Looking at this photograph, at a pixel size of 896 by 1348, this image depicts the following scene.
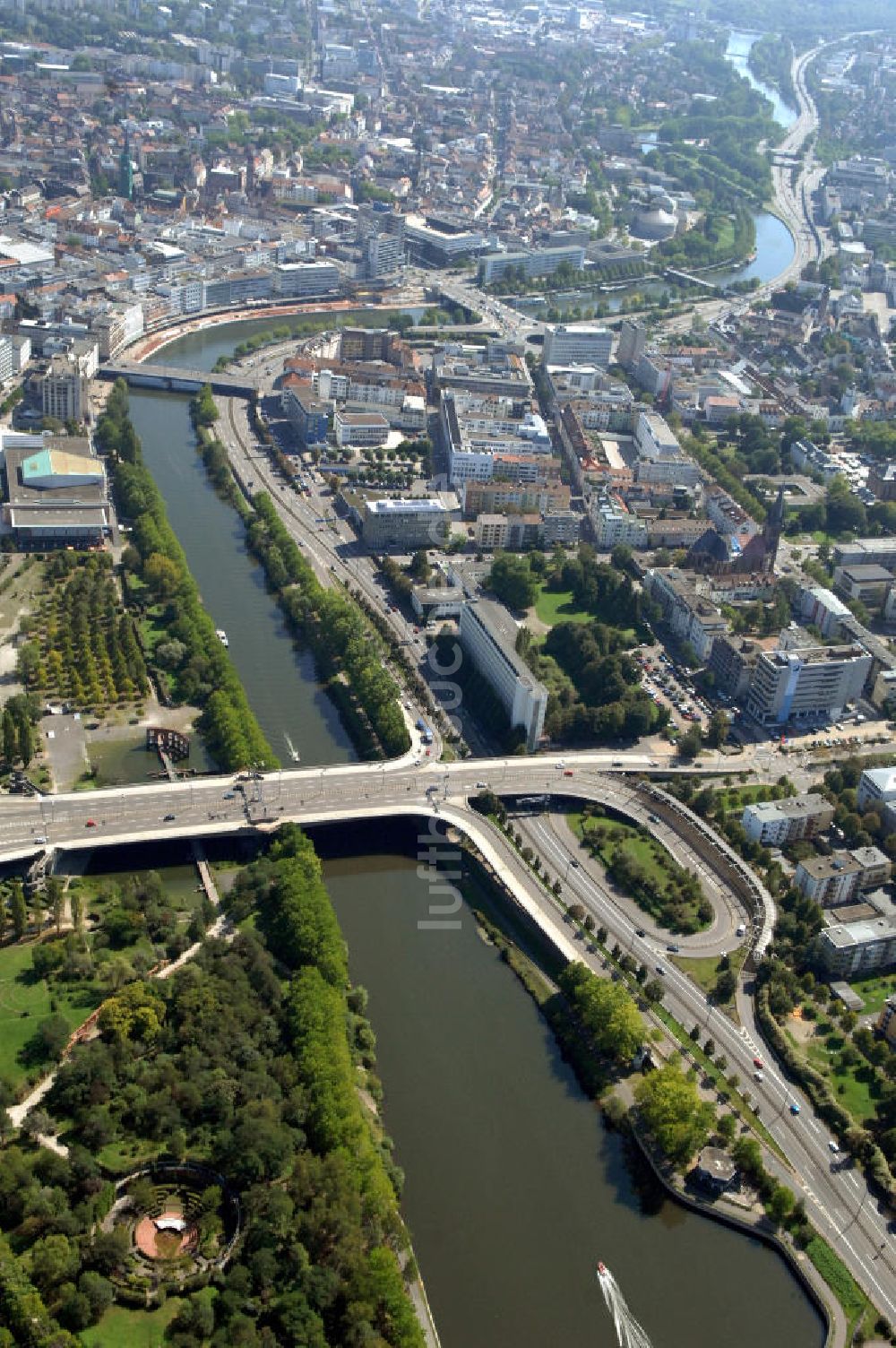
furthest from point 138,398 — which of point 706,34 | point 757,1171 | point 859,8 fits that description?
point 859,8

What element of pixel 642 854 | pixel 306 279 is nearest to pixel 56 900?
pixel 642 854

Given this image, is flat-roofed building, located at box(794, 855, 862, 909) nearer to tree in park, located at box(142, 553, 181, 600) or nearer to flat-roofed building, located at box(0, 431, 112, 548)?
tree in park, located at box(142, 553, 181, 600)

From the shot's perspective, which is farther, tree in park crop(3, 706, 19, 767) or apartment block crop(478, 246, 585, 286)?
apartment block crop(478, 246, 585, 286)

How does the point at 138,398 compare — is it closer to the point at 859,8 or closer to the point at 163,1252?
the point at 163,1252

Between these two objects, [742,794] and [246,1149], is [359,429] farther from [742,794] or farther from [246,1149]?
[246,1149]

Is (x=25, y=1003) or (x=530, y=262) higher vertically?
(x=530, y=262)

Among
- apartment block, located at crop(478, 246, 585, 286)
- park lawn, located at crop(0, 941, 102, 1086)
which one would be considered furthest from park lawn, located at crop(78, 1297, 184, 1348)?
apartment block, located at crop(478, 246, 585, 286)
